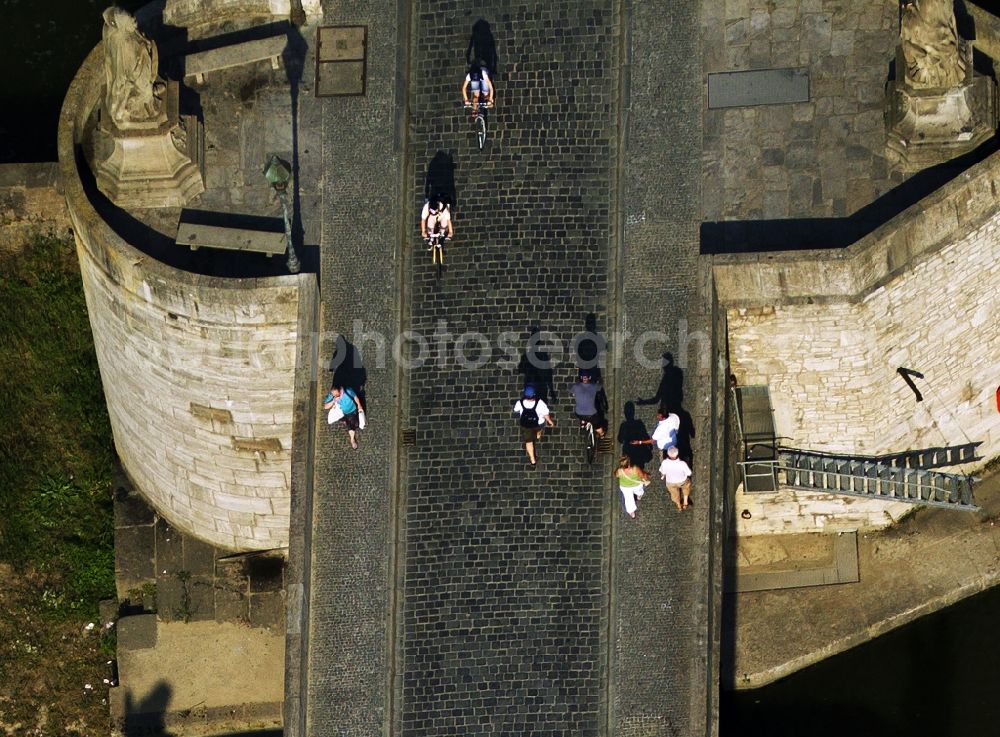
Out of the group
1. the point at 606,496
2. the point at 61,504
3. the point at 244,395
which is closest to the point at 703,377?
the point at 606,496

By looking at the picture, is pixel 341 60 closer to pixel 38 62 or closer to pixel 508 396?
pixel 508 396

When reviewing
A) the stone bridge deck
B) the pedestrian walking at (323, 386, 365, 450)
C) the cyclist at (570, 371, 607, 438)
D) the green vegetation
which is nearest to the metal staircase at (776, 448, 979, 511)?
the stone bridge deck

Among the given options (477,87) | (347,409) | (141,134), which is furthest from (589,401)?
(141,134)

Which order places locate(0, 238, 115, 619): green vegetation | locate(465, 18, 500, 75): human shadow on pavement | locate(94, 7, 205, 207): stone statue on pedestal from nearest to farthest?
locate(94, 7, 205, 207): stone statue on pedestal → locate(465, 18, 500, 75): human shadow on pavement → locate(0, 238, 115, 619): green vegetation

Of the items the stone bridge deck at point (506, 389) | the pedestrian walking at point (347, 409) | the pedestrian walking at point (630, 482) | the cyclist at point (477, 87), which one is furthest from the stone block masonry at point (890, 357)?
the pedestrian walking at point (347, 409)

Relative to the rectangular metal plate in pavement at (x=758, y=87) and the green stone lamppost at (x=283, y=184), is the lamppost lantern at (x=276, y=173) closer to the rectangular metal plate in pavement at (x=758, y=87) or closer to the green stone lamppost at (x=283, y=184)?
the green stone lamppost at (x=283, y=184)

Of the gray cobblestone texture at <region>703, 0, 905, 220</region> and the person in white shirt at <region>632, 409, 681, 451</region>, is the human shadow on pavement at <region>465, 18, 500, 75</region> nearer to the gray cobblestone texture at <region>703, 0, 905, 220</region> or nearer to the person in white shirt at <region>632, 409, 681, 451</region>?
the gray cobblestone texture at <region>703, 0, 905, 220</region>

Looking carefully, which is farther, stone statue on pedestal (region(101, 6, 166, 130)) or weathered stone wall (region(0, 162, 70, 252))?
weathered stone wall (region(0, 162, 70, 252))

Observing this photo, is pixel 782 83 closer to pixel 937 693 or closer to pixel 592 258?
pixel 592 258
